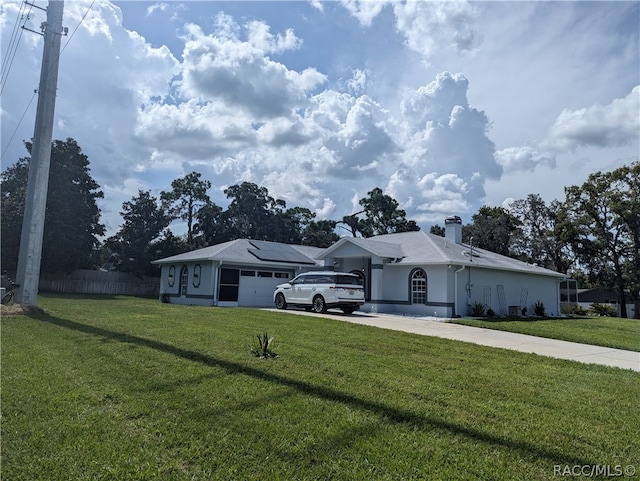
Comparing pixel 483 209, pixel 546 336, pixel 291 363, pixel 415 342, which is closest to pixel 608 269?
pixel 483 209

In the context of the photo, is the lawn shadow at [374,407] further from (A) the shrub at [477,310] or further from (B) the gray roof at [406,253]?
(A) the shrub at [477,310]

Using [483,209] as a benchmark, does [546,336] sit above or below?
below

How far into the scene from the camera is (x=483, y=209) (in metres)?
53.1

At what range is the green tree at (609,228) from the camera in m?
35.2

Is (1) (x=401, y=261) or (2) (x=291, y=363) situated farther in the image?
(1) (x=401, y=261)

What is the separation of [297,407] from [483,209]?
52560 millimetres

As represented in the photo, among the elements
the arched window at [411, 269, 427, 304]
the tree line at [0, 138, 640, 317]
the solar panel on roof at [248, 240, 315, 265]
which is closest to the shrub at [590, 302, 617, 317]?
the tree line at [0, 138, 640, 317]

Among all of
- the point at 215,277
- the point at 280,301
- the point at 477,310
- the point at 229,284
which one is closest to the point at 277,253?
the point at 229,284

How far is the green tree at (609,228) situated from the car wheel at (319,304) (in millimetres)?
28920

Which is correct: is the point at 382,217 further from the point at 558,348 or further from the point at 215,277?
the point at 558,348

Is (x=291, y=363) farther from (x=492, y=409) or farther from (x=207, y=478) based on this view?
(x=207, y=478)

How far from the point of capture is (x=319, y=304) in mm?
18922

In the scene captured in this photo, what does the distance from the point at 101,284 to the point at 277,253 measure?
18.5m

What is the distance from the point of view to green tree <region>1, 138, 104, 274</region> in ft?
108
